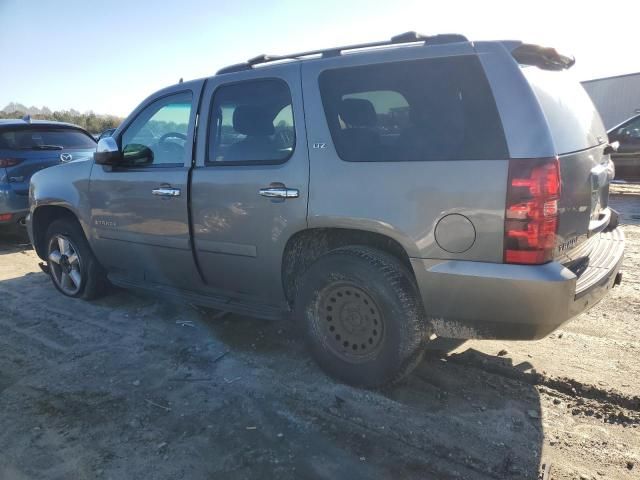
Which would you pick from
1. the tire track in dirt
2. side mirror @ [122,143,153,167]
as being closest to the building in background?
the tire track in dirt

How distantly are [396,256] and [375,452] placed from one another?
109 cm

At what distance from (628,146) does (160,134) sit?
10148mm

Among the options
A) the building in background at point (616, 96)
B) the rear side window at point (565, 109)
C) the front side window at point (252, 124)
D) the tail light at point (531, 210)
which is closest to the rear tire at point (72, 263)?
the front side window at point (252, 124)

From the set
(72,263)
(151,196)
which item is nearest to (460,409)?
(151,196)

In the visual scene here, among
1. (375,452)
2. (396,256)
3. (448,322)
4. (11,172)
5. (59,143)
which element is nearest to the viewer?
(375,452)

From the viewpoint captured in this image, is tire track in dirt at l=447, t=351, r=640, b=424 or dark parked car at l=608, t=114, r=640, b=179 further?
dark parked car at l=608, t=114, r=640, b=179

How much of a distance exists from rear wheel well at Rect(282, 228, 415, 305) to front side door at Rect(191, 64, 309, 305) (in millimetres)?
68

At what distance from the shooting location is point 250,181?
10.8ft

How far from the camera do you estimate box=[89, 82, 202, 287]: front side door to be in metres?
3.74

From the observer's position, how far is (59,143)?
7602mm

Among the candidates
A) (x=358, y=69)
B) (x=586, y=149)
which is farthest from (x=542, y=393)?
(x=358, y=69)

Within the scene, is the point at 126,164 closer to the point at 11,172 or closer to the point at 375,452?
the point at 375,452

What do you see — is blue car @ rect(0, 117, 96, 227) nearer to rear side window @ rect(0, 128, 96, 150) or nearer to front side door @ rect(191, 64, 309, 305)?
rear side window @ rect(0, 128, 96, 150)

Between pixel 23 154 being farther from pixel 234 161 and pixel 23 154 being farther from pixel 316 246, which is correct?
pixel 316 246
